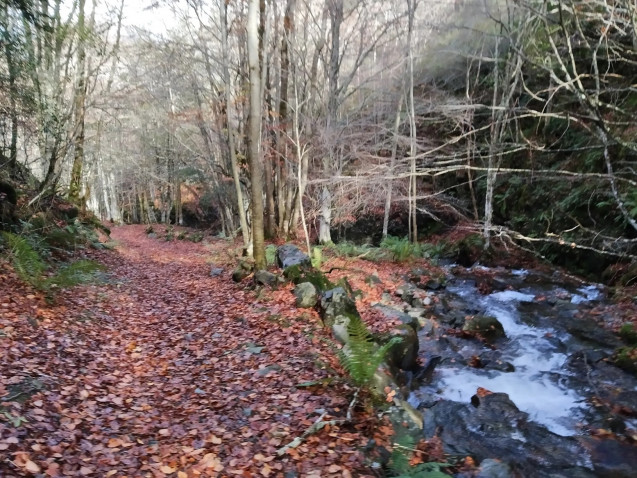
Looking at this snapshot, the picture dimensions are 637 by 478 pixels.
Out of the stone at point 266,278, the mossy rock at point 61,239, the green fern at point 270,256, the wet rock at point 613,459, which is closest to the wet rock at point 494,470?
the wet rock at point 613,459

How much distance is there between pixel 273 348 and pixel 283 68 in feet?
38.7

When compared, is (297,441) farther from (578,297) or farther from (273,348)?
(578,297)

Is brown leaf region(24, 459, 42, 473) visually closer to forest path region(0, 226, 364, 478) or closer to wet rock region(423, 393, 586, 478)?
forest path region(0, 226, 364, 478)

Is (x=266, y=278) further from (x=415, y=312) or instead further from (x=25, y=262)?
(x=25, y=262)

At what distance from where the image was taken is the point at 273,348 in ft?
21.8

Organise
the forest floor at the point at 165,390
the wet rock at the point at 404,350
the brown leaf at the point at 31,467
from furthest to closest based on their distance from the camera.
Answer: the wet rock at the point at 404,350
the forest floor at the point at 165,390
the brown leaf at the point at 31,467

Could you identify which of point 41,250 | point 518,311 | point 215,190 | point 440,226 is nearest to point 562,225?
point 518,311

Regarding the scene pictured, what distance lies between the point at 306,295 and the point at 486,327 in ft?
13.3

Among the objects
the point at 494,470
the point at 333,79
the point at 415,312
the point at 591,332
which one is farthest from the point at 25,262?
the point at 333,79

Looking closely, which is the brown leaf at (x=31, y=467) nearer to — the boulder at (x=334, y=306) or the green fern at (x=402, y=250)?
the boulder at (x=334, y=306)

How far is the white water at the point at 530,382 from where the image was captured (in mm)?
6312

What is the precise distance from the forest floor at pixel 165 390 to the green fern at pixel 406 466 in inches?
11.3

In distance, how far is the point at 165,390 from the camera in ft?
17.6

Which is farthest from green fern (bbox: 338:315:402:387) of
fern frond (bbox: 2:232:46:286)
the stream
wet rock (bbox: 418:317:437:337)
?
fern frond (bbox: 2:232:46:286)
